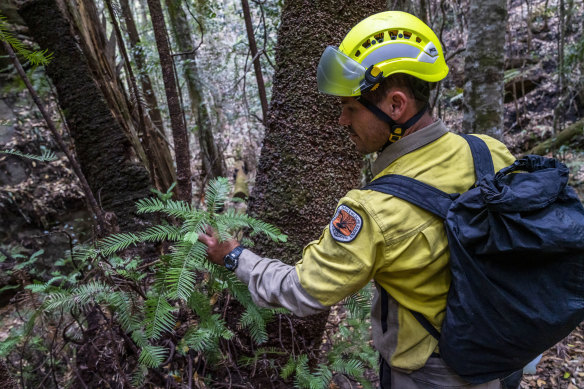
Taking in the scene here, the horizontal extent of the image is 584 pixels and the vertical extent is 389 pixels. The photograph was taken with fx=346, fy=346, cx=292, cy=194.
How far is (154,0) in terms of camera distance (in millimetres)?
2963

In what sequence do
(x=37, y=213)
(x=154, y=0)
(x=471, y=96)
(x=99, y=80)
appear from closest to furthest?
(x=154, y=0) → (x=99, y=80) → (x=471, y=96) → (x=37, y=213)

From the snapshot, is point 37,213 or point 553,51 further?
point 553,51

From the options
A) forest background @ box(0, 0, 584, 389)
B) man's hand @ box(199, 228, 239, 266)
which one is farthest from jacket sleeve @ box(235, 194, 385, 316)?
forest background @ box(0, 0, 584, 389)

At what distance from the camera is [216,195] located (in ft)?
5.88

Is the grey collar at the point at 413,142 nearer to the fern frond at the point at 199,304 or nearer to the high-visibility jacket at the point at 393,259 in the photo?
the high-visibility jacket at the point at 393,259

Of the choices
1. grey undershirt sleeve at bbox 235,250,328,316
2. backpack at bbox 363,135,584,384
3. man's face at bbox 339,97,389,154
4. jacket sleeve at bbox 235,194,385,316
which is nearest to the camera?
backpack at bbox 363,135,584,384

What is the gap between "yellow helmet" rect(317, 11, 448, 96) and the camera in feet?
5.21

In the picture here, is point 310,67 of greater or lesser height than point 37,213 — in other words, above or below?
above

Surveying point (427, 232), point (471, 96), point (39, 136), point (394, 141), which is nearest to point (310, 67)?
point (394, 141)

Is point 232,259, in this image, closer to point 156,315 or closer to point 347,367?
point 156,315

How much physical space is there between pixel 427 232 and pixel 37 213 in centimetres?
810

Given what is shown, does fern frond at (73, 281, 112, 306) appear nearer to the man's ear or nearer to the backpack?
the backpack

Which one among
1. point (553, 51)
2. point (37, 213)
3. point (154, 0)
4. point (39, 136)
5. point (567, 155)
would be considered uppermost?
point (154, 0)

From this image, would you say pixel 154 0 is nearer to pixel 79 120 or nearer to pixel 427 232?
pixel 79 120
